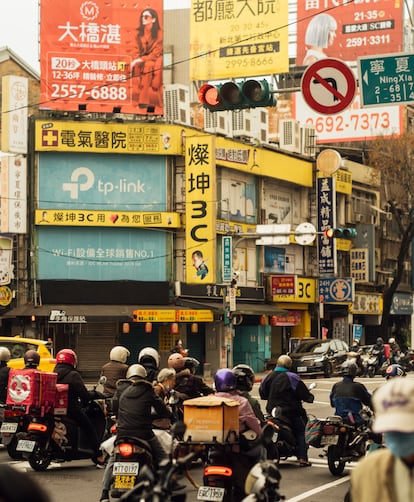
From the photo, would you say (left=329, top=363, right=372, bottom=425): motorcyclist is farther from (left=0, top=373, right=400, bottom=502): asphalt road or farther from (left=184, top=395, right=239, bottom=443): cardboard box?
(left=184, top=395, right=239, bottom=443): cardboard box

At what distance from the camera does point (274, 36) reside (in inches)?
2132

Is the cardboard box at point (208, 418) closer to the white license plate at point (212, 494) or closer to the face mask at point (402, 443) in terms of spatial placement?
the white license plate at point (212, 494)

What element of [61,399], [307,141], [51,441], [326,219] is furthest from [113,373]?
A: [307,141]

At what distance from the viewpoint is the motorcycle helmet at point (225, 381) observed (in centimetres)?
1134

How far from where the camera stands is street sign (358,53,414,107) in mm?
16672

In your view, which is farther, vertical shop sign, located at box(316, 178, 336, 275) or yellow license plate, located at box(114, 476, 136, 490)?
vertical shop sign, located at box(316, 178, 336, 275)

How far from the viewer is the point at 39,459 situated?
563 inches

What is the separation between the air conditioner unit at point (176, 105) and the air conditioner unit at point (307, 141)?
8726mm

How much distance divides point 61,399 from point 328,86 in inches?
211

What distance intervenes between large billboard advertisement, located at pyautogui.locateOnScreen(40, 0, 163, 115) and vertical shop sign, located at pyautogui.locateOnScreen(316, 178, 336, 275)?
10.2m

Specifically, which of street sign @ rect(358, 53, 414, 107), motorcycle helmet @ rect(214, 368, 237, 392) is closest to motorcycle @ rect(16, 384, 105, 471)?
motorcycle helmet @ rect(214, 368, 237, 392)

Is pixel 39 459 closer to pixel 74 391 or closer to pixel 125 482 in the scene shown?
pixel 74 391

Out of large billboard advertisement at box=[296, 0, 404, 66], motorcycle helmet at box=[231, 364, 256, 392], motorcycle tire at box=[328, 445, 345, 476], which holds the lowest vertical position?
motorcycle tire at box=[328, 445, 345, 476]

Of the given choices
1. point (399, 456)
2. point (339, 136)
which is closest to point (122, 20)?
point (339, 136)
